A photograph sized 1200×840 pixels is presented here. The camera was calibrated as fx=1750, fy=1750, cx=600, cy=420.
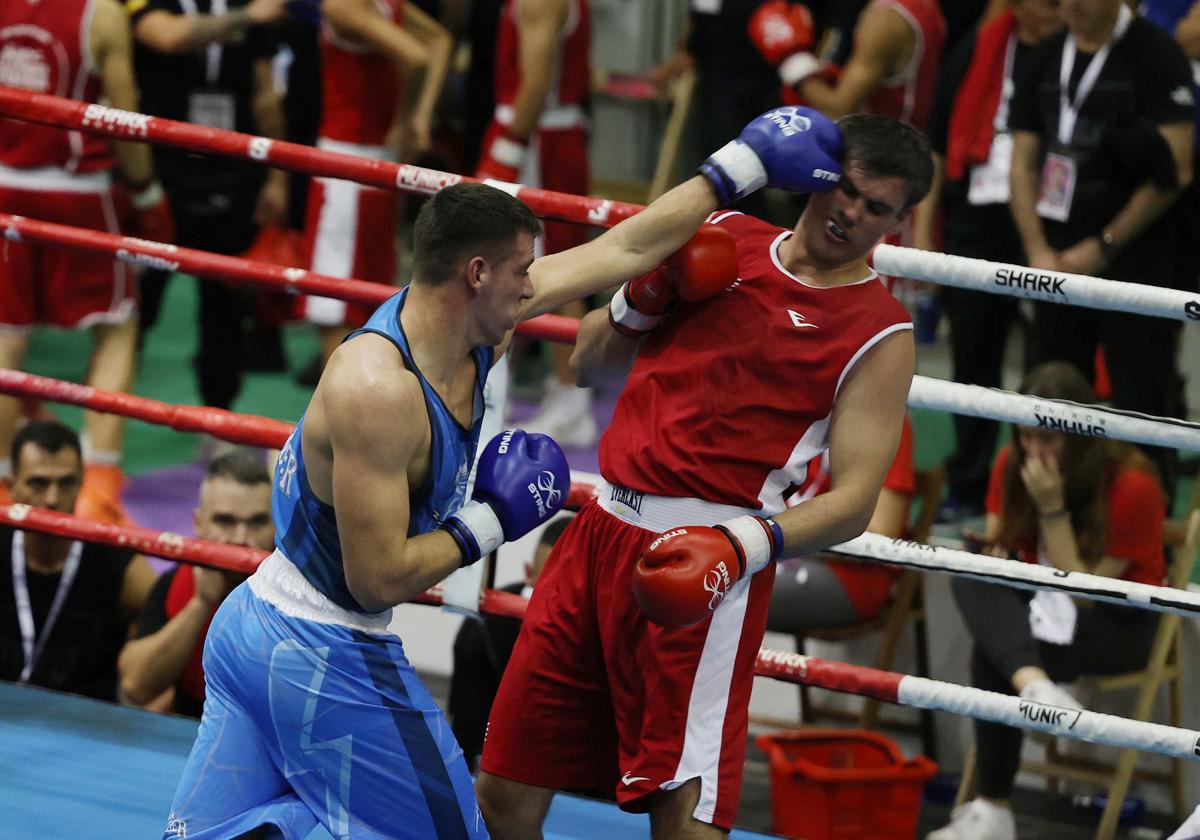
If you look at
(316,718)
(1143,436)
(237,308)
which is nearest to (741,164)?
(1143,436)

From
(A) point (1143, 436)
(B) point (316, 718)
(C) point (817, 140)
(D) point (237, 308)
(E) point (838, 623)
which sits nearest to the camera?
(B) point (316, 718)

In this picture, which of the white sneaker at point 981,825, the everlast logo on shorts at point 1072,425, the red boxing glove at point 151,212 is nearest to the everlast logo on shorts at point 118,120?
the everlast logo on shorts at point 1072,425

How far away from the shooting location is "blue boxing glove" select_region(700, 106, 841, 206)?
10.0ft

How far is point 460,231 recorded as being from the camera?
9.11 feet

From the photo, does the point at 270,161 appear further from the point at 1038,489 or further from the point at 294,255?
the point at 294,255

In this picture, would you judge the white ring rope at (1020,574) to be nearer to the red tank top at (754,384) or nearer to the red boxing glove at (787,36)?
the red tank top at (754,384)

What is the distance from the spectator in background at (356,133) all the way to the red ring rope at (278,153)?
2.20 m

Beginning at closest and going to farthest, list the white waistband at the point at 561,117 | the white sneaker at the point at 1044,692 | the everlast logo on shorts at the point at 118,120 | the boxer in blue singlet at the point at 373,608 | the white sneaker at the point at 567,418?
the boxer in blue singlet at the point at 373,608, the everlast logo on shorts at the point at 118,120, the white sneaker at the point at 1044,692, the white waistband at the point at 561,117, the white sneaker at the point at 567,418

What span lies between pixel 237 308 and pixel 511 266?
4.32 metres

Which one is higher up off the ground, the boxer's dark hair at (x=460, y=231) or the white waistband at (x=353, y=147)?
the white waistband at (x=353, y=147)

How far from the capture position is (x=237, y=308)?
694 cm

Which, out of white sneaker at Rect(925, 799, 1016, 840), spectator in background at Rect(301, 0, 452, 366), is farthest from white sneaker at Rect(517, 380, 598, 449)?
white sneaker at Rect(925, 799, 1016, 840)

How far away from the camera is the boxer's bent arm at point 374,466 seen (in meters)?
2.67

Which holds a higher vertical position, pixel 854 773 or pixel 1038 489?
pixel 1038 489
